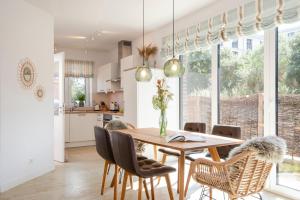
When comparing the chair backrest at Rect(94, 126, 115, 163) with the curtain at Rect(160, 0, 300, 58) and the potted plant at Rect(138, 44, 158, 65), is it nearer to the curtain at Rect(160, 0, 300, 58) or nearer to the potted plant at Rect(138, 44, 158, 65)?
the curtain at Rect(160, 0, 300, 58)

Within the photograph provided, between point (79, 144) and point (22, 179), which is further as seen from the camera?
point (79, 144)

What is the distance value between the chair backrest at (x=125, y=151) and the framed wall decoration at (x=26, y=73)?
193 centimetres

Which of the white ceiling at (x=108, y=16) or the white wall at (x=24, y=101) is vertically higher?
the white ceiling at (x=108, y=16)

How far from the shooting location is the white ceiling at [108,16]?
4.03m

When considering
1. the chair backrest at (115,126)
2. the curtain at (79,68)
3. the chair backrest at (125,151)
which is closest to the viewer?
the chair backrest at (125,151)

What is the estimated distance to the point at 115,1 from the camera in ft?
12.9

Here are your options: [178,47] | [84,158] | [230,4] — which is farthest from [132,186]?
[230,4]

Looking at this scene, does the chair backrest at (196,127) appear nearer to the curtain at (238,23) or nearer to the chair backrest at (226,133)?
the chair backrest at (226,133)

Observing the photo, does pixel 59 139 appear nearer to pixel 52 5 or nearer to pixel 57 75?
pixel 57 75

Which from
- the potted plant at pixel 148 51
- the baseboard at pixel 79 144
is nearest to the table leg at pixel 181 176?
the potted plant at pixel 148 51

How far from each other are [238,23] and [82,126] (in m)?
4.63

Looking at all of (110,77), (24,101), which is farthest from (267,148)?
(110,77)

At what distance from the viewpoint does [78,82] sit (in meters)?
7.56

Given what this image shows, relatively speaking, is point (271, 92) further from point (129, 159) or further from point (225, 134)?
point (129, 159)
